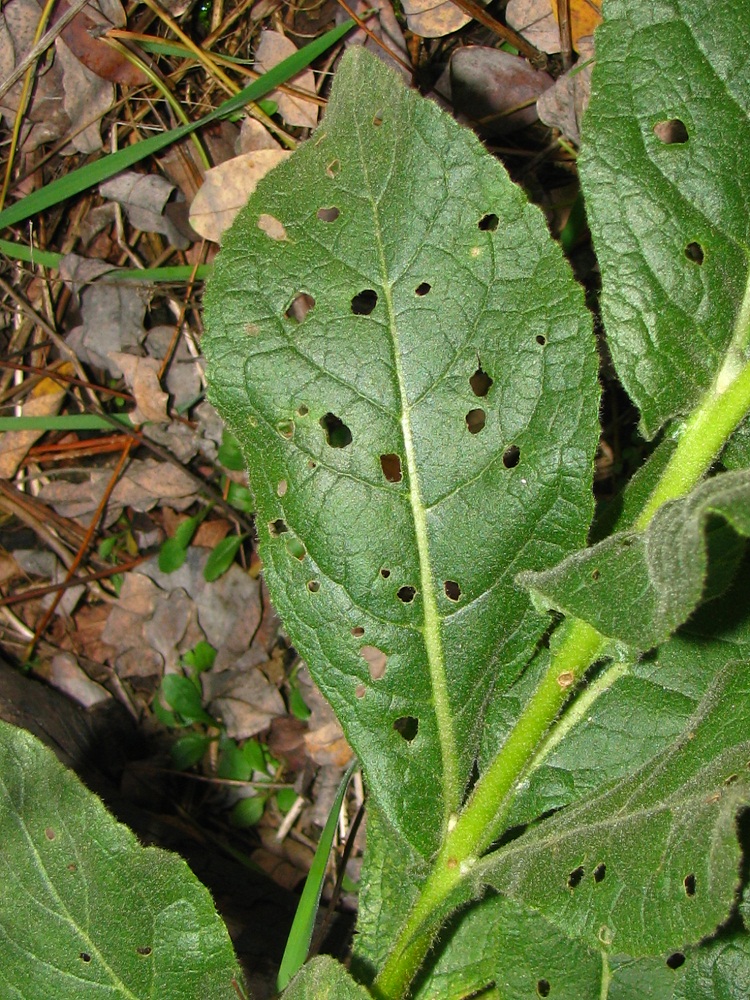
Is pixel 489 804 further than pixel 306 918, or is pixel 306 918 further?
pixel 306 918

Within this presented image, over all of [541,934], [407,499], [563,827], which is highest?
[407,499]

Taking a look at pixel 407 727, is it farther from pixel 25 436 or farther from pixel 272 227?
pixel 25 436

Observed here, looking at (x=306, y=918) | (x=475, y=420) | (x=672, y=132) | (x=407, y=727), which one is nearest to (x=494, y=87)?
(x=672, y=132)

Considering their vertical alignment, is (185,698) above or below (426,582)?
below

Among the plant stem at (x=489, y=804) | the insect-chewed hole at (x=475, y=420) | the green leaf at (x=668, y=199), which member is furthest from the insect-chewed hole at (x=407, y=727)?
the green leaf at (x=668, y=199)

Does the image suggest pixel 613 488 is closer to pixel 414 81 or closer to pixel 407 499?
pixel 407 499

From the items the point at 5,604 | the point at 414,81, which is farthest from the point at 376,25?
the point at 5,604

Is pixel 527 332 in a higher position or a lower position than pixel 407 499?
higher
